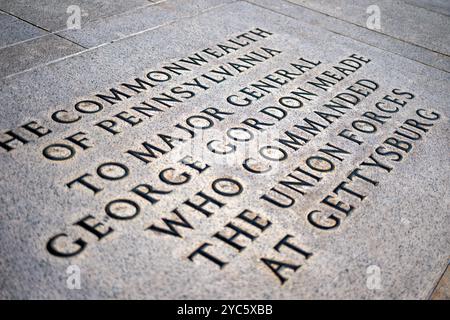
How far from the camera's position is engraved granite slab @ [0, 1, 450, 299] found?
134 inches

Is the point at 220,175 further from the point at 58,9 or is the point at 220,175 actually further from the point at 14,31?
the point at 58,9

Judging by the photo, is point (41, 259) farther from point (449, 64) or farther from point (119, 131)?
point (449, 64)

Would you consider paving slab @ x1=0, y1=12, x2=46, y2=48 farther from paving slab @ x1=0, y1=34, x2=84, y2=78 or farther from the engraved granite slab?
the engraved granite slab

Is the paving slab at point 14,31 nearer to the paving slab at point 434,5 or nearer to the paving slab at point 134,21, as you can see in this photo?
the paving slab at point 134,21

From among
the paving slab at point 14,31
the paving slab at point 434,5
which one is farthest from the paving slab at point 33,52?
the paving slab at point 434,5

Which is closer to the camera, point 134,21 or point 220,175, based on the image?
point 220,175

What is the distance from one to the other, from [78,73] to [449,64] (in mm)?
4701

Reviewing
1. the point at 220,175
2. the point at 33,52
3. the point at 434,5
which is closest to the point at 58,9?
the point at 33,52

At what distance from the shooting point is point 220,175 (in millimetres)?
4277

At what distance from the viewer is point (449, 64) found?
22.4 feet

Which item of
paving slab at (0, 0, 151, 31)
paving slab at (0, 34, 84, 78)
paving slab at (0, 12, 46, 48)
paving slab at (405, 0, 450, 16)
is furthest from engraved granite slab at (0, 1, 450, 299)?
paving slab at (405, 0, 450, 16)

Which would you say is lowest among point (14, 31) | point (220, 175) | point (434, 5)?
point (220, 175)

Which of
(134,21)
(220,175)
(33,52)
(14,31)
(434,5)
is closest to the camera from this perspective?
(220,175)
